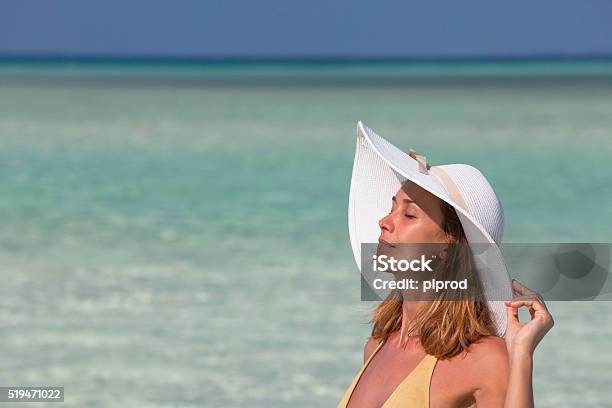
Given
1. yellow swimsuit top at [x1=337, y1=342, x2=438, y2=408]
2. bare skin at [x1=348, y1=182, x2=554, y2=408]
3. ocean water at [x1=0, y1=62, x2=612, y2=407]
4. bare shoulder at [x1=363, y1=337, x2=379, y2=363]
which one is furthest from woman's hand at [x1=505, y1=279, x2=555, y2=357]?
ocean water at [x1=0, y1=62, x2=612, y2=407]

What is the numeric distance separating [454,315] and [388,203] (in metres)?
0.30

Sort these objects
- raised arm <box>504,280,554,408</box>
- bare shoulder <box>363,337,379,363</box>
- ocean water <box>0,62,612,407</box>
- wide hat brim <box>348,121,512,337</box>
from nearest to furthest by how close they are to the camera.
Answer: raised arm <box>504,280,554,408</box> < wide hat brim <box>348,121,512,337</box> < bare shoulder <box>363,337,379,363</box> < ocean water <box>0,62,612,407</box>

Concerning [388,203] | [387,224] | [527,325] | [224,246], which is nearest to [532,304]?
[527,325]

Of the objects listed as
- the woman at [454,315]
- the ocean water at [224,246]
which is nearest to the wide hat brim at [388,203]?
the woman at [454,315]

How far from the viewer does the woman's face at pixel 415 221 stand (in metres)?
1.83

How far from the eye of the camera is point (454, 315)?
1.78 metres

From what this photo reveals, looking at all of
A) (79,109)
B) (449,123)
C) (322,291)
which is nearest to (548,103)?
(449,123)

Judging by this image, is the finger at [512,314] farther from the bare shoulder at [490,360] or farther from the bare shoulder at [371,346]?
the bare shoulder at [371,346]

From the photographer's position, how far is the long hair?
1770 mm

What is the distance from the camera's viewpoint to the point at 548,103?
22.7 metres

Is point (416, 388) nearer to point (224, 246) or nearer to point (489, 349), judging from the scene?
point (489, 349)

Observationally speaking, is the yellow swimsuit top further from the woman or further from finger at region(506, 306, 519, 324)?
finger at region(506, 306, 519, 324)

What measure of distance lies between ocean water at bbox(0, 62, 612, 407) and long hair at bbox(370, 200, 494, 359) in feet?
8.71

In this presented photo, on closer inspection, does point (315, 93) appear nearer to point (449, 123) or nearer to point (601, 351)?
point (449, 123)
